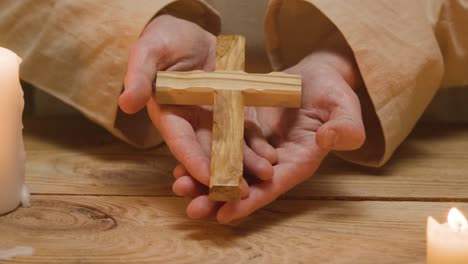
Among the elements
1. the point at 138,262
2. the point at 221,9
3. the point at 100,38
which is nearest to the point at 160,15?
the point at 100,38

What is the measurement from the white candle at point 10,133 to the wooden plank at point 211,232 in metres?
0.02

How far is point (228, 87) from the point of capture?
705 millimetres

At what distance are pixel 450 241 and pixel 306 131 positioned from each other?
25 centimetres

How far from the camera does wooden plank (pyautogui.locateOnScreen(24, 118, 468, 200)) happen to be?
75 centimetres

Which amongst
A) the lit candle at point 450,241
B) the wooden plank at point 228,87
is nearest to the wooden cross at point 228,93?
the wooden plank at point 228,87

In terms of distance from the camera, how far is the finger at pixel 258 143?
0.69 metres

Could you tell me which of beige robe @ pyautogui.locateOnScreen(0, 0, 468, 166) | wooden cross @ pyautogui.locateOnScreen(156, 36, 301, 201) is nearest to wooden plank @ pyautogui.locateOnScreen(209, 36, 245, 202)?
wooden cross @ pyautogui.locateOnScreen(156, 36, 301, 201)

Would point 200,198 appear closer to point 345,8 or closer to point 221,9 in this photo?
point 345,8

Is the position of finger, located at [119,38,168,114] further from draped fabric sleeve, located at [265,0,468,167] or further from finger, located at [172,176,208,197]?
draped fabric sleeve, located at [265,0,468,167]

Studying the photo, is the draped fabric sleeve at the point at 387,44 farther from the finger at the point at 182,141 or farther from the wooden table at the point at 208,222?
the finger at the point at 182,141

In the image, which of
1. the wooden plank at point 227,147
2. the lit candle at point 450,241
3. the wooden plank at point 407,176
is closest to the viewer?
the lit candle at point 450,241

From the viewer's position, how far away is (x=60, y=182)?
77 cm

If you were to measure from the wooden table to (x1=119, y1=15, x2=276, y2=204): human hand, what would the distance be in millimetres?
59

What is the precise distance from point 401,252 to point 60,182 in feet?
1.26
